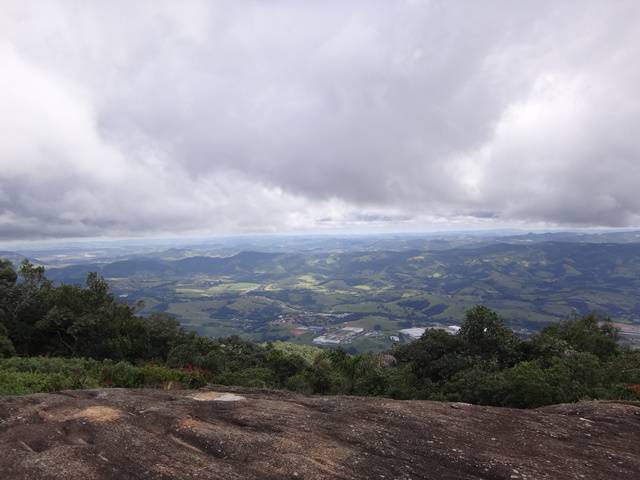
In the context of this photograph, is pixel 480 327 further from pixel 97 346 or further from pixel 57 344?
pixel 57 344

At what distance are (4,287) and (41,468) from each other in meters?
68.8

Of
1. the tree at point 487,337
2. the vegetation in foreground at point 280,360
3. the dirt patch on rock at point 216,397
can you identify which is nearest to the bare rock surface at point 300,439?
the dirt patch on rock at point 216,397

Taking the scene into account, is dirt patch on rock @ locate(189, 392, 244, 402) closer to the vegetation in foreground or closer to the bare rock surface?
the bare rock surface

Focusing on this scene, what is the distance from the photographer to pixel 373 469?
13.0 meters

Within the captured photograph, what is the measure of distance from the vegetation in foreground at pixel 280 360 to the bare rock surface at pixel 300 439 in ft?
34.8

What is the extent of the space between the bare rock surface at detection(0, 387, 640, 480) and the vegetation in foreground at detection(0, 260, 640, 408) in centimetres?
1061

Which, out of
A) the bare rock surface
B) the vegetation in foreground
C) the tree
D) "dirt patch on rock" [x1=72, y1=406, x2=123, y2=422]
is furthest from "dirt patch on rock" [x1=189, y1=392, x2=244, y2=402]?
the tree

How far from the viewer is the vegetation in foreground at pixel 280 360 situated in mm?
30297

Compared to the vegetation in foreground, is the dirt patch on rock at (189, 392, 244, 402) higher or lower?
higher

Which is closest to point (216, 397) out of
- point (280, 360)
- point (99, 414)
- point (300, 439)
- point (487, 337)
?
point (99, 414)

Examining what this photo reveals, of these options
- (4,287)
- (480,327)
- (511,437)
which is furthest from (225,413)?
(4,287)

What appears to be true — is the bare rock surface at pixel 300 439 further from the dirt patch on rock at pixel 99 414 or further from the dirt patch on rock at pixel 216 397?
the dirt patch on rock at pixel 216 397

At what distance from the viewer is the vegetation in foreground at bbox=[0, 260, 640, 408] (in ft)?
99.4

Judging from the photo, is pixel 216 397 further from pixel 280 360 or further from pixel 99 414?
pixel 280 360
